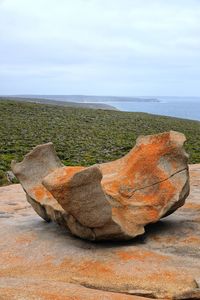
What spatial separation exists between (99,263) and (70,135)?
34097mm

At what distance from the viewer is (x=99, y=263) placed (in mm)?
7875

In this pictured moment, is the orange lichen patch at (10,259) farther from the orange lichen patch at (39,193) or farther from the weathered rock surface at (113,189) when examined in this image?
the orange lichen patch at (39,193)

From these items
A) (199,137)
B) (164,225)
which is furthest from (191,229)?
(199,137)

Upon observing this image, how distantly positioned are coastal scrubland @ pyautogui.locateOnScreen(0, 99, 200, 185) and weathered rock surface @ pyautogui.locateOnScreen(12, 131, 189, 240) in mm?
10879

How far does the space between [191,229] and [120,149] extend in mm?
26258

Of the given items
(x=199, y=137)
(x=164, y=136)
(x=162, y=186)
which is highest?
(x=164, y=136)

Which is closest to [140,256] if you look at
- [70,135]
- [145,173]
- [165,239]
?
[165,239]

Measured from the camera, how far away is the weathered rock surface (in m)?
8.34

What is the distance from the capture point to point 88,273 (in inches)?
294

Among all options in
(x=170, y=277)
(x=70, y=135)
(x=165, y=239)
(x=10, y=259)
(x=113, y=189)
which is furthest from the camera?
(x=70, y=135)

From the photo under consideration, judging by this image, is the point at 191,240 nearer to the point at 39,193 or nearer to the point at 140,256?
the point at 140,256

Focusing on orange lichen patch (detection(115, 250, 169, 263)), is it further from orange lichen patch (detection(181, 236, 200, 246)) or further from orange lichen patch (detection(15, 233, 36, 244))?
orange lichen patch (detection(15, 233, 36, 244))

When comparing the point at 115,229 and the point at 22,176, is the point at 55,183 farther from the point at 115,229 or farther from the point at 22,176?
the point at 22,176

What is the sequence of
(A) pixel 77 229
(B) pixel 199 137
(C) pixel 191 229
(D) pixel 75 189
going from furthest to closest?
(B) pixel 199 137
(C) pixel 191 229
(A) pixel 77 229
(D) pixel 75 189
